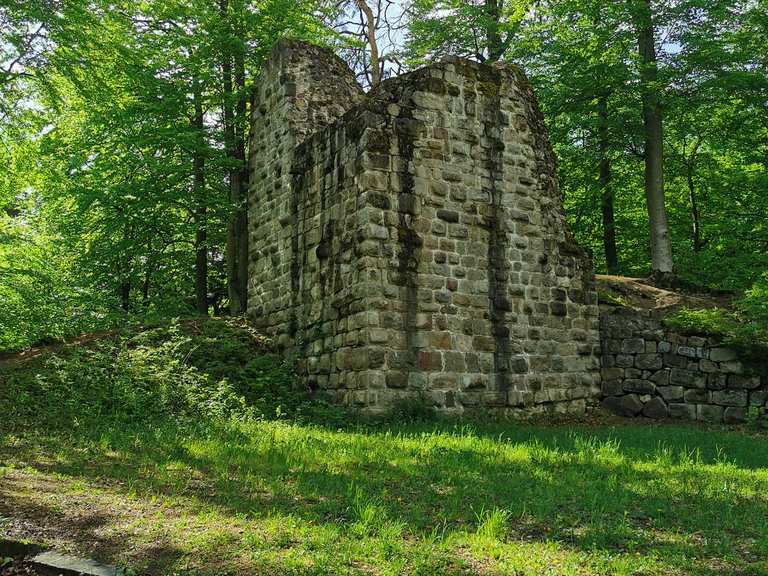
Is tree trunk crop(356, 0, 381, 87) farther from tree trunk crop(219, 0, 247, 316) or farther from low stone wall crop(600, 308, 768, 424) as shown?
low stone wall crop(600, 308, 768, 424)

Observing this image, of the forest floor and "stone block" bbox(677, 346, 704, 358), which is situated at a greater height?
the forest floor

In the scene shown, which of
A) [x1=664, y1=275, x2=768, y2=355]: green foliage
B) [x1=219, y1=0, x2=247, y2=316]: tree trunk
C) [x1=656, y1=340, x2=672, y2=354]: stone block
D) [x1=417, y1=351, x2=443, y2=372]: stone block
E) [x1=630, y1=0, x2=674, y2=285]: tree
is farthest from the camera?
[x1=219, y1=0, x2=247, y2=316]: tree trunk

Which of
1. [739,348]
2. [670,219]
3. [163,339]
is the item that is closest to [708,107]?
[670,219]

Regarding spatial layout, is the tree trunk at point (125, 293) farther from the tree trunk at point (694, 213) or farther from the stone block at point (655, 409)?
the tree trunk at point (694, 213)

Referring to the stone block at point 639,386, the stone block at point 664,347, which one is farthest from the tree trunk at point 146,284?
the stone block at point 664,347

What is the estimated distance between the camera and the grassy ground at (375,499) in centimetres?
421

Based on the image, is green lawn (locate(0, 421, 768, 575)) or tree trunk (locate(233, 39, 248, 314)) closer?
green lawn (locate(0, 421, 768, 575))

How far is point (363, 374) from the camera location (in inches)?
388

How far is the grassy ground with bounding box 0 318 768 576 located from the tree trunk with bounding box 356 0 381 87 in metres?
15.9

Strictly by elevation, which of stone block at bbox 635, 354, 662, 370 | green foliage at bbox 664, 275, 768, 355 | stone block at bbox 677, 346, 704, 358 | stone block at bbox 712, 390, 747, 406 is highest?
green foliage at bbox 664, 275, 768, 355

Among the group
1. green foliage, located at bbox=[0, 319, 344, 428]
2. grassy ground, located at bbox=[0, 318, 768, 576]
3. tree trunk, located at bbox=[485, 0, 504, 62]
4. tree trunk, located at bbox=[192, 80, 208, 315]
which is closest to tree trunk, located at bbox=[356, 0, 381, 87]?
tree trunk, located at bbox=[485, 0, 504, 62]

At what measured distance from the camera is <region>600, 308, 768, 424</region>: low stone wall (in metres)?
11.5

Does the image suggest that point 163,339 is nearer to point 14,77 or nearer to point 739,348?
point 14,77

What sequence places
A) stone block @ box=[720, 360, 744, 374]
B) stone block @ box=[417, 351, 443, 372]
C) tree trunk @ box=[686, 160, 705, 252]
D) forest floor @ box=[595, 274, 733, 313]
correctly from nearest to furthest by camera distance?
stone block @ box=[417, 351, 443, 372] < stone block @ box=[720, 360, 744, 374] < forest floor @ box=[595, 274, 733, 313] < tree trunk @ box=[686, 160, 705, 252]
